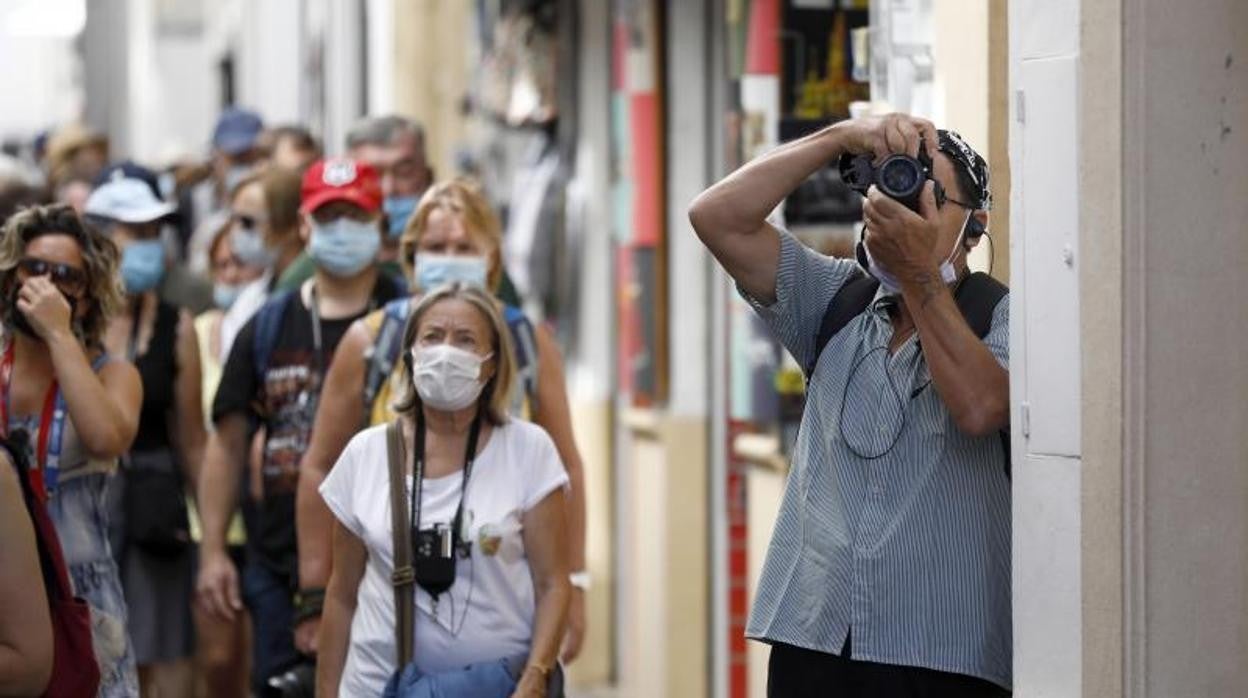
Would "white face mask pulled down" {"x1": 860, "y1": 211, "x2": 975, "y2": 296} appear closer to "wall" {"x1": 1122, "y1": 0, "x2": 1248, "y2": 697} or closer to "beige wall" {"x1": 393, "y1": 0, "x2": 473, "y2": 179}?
"wall" {"x1": 1122, "y1": 0, "x2": 1248, "y2": 697}

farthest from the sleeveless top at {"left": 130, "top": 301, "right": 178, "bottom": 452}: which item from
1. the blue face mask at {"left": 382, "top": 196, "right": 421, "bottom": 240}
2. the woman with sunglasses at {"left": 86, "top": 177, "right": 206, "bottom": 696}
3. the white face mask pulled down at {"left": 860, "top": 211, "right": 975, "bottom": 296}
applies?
the white face mask pulled down at {"left": 860, "top": 211, "right": 975, "bottom": 296}

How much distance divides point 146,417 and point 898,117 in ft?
13.7

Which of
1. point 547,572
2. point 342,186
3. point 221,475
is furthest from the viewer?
point 342,186

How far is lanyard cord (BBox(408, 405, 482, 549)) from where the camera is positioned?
6.69 meters

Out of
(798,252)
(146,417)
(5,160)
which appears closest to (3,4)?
(5,160)

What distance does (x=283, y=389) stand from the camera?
8469 millimetres

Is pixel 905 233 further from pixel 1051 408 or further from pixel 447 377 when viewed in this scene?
pixel 447 377

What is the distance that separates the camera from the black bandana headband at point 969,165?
5461mm

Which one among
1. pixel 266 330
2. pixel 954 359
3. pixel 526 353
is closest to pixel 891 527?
pixel 954 359

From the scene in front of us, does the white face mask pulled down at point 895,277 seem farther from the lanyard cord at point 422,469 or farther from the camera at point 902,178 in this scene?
the lanyard cord at point 422,469

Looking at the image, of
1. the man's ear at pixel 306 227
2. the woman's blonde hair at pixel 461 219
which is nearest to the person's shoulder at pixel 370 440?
the woman's blonde hair at pixel 461 219

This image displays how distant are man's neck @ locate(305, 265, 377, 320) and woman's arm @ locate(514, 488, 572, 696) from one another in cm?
192

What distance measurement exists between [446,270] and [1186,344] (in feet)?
10.2

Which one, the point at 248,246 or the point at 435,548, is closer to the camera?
the point at 435,548
